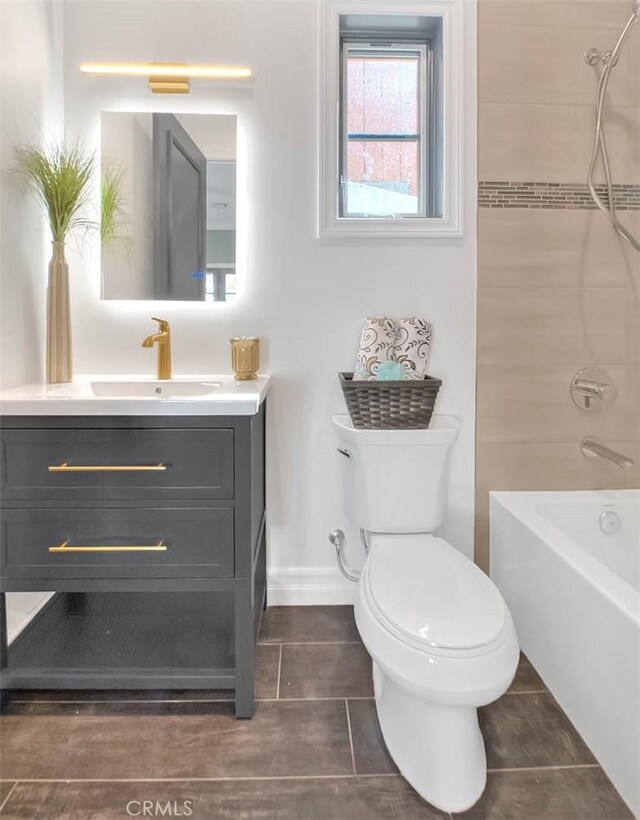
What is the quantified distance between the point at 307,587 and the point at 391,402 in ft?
2.60

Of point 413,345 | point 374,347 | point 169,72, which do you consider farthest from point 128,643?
point 169,72

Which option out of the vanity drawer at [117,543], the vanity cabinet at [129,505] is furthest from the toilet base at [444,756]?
the vanity drawer at [117,543]

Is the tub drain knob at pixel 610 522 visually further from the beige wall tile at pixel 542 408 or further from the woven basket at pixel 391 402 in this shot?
the woven basket at pixel 391 402

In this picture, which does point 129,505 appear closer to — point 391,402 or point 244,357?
point 244,357

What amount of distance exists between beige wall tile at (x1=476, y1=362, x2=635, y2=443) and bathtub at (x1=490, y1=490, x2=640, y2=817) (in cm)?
22

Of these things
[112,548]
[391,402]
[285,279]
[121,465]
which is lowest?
[112,548]

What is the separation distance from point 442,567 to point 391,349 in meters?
0.76

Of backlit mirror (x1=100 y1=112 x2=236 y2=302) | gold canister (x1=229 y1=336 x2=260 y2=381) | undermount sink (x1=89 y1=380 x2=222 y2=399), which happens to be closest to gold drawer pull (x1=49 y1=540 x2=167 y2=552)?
undermount sink (x1=89 y1=380 x2=222 y2=399)

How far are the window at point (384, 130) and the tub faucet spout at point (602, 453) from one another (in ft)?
3.34

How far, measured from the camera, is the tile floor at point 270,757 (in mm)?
1240

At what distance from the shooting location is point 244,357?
1902mm

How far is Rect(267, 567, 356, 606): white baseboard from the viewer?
6.89ft

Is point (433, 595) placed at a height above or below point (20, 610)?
above

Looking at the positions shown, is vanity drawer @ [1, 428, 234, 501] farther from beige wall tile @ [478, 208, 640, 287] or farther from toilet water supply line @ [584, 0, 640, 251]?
toilet water supply line @ [584, 0, 640, 251]
